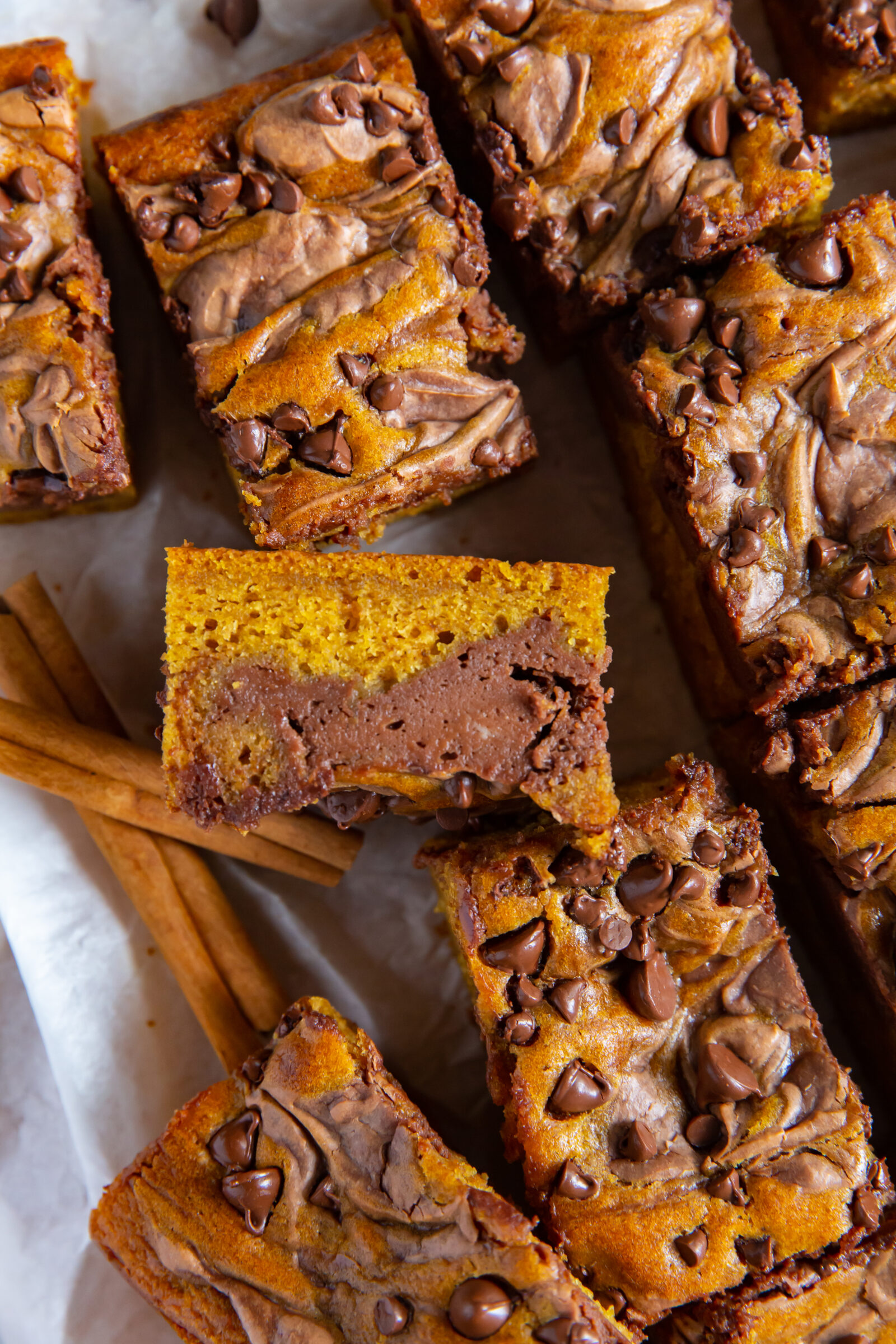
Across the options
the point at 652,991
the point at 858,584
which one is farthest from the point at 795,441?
the point at 652,991

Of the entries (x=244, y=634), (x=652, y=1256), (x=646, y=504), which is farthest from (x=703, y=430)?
(x=652, y=1256)

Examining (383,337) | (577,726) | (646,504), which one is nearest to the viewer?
(577,726)

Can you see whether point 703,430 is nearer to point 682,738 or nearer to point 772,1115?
point 682,738

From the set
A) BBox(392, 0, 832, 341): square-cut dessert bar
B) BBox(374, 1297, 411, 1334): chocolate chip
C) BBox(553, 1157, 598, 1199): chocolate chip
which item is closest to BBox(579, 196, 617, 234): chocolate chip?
BBox(392, 0, 832, 341): square-cut dessert bar

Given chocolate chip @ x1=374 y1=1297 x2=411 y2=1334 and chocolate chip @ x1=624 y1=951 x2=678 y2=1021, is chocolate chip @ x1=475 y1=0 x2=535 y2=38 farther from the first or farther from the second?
chocolate chip @ x1=374 y1=1297 x2=411 y2=1334

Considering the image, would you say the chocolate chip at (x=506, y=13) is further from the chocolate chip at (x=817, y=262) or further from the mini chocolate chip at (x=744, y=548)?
the mini chocolate chip at (x=744, y=548)
